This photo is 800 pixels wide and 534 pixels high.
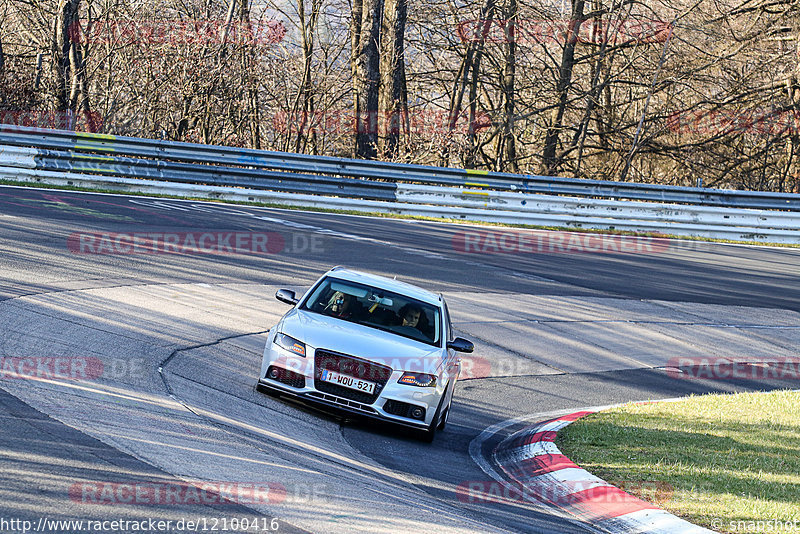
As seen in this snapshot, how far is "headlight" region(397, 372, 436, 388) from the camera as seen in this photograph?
8.97m

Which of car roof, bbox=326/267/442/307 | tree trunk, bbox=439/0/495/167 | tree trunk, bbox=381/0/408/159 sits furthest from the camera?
tree trunk, bbox=439/0/495/167

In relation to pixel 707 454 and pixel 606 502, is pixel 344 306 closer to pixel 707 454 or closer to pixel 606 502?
pixel 606 502

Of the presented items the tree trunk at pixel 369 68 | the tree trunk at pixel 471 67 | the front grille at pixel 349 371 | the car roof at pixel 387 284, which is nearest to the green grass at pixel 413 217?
the tree trunk at pixel 369 68

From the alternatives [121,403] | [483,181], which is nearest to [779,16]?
[483,181]

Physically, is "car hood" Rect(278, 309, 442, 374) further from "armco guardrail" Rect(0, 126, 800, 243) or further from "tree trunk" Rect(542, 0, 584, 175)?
"tree trunk" Rect(542, 0, 584, 175)

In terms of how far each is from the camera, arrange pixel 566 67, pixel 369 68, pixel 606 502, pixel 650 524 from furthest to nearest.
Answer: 1. pixel 566 67
2. pixel 369 68
3. pixel 606 502
4. pixel 650 524

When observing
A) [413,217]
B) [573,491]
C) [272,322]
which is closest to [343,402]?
[573,491]

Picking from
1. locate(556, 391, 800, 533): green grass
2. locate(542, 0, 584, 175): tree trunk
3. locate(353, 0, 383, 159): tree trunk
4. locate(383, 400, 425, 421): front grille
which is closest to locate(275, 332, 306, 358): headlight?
locate(383, 400, 425, 421): front grille

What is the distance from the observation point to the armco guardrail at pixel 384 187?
2066 centimetres

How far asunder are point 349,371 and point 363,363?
0.15m

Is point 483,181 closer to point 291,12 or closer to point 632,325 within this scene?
point 632,325

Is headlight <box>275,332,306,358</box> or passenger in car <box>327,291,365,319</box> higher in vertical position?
passenger in car <box>327,291,365,319</box>

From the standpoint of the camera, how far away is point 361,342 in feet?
29.9

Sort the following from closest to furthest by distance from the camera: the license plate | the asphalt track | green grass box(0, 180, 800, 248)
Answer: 1. the asphalt track
2. the license plate
3. green grass box(0, 180, 800, 248)
